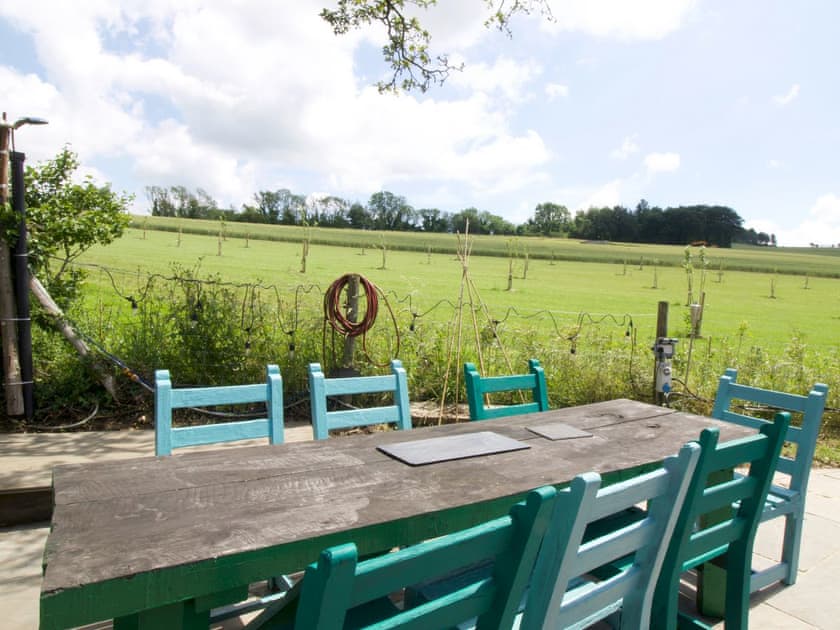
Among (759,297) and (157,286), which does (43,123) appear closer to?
(157,286)

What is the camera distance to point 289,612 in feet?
4.99

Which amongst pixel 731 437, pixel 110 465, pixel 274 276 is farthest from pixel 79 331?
pixel 274 276

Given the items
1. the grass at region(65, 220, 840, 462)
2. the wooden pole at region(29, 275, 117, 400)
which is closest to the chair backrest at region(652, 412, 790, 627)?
the grass at region(65, 220, 840, 462)

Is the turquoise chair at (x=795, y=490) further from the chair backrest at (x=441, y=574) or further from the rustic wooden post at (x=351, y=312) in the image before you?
the rustic wooden post at (x=351, y=312)

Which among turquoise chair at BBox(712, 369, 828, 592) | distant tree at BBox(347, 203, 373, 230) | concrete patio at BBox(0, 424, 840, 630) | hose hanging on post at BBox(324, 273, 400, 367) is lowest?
concrete patio at BBox(0, 424, 840, 630)

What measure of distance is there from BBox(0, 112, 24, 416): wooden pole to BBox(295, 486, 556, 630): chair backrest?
4.42m

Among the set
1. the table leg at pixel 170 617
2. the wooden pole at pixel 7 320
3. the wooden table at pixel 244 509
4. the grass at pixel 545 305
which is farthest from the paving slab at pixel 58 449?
the table leg at pixel 170 617

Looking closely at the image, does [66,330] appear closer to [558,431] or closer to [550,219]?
[558,431]

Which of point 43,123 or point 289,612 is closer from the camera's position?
point 289,612

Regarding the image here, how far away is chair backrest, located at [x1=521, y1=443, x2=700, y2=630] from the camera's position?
1.27 meters

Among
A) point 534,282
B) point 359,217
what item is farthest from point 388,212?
point 534,282

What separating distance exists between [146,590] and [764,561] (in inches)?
116

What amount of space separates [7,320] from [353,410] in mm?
3146

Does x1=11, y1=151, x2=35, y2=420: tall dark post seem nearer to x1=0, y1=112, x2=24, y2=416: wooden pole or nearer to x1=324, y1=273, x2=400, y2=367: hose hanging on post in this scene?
x1=0, y1=112, x2=24, y2=416: wooden pole
